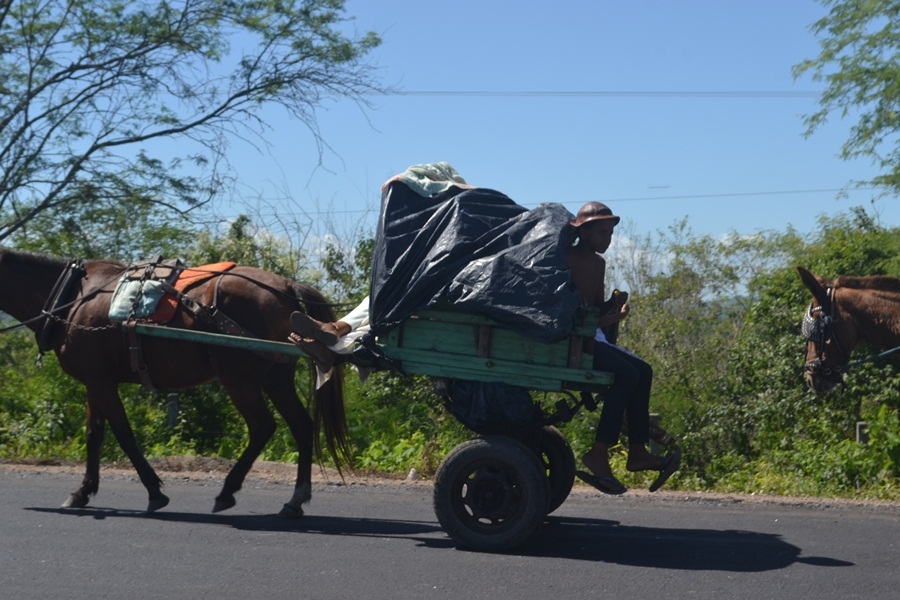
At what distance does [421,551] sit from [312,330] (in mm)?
1557

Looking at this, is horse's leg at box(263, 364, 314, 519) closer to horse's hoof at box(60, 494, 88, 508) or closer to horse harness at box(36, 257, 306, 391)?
horse harness at box(36, 257, 306, 391)

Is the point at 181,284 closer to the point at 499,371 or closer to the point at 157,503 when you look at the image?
the point at 157,503

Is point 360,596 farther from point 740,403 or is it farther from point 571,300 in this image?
point 740,403

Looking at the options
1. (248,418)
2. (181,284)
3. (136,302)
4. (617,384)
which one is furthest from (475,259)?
(136,302)

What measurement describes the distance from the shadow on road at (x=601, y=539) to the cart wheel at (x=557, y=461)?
24 centimetres

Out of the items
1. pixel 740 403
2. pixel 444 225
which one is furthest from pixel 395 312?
pixel 740 403

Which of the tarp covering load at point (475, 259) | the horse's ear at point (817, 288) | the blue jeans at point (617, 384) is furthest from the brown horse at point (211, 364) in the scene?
the horse's ear at point (817, 288)

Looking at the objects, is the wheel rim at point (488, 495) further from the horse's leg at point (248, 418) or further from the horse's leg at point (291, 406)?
the horse's leg at point (248, 418)

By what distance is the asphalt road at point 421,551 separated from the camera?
18.3ft

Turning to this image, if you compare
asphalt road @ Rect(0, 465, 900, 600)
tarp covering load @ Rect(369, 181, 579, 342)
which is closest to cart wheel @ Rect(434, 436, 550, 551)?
asphalt road @ Rect(0, 465, 900, 600)

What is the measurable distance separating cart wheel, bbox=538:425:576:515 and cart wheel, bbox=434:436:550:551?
0.92 m

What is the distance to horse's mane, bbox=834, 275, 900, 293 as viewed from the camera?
8258 millimetres

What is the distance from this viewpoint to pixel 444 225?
21.9 feet

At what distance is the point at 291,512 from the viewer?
7777mm
